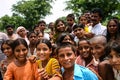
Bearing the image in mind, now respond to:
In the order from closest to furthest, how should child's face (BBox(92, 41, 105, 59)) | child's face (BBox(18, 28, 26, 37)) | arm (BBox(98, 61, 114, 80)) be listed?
arm (BBox(98, 61, 114, 80))
child's face (BBox(92, 41, 105, 59))
child's face (BBox(18, 28, 26, 37))

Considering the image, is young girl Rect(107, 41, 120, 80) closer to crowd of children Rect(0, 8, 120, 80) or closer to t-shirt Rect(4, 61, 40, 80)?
crowd of children Rect(0, 8, 120, 80)

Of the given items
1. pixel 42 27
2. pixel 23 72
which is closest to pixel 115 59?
pixel 23 72

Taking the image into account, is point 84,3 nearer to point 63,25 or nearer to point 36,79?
point 63,25

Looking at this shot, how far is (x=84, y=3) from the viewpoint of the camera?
→ 30.0 meters

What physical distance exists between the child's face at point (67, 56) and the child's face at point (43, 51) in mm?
899

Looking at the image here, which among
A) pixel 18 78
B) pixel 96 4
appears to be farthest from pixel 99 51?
pixel 96 4

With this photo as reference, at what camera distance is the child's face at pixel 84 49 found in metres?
4.60

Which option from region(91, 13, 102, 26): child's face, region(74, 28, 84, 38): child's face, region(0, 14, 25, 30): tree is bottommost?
region(0, 14, 25, 30): tree

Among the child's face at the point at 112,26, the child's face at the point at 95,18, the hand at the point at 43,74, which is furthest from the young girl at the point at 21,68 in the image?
the child's face at the point at 95,18

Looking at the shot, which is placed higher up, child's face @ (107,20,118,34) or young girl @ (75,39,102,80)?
child's face @ (107,20,118,34)

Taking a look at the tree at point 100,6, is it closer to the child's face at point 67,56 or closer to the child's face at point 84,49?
the child's face at point 84,49

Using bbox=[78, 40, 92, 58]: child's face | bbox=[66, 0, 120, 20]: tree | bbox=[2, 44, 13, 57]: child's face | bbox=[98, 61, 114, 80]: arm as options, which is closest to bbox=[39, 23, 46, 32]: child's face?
bbox=[2, 44, 13, 57]: child's face

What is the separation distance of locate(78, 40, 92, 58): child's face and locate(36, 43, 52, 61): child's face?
566mm

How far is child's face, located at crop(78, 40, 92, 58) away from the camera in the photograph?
15.1 feet
